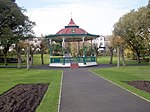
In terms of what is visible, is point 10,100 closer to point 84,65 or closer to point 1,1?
point 84,65

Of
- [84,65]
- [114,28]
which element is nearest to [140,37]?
Answer: [114,28]

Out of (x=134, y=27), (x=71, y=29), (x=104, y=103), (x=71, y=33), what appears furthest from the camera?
(x=71, y=29)

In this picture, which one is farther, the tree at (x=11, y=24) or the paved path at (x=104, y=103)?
the tree at (x=11, y=24)

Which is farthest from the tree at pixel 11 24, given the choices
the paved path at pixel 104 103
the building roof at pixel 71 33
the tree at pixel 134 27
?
the paved path at pixel 104 103

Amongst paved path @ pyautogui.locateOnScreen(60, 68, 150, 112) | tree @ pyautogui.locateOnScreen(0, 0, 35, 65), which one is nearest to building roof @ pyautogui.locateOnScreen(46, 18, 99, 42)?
tree @ pyautogui.locateOnScreen(0, 0, 35, 65)

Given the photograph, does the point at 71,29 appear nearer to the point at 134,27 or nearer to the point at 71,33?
the point at 71,33

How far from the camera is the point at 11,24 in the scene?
50469mm

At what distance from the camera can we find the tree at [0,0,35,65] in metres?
47.3

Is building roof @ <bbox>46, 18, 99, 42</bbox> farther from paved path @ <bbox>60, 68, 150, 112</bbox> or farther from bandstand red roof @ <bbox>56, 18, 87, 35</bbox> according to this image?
paved path @ <bbox>60, 68, 150, 112</bbox>

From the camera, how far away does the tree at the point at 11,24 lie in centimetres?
4731

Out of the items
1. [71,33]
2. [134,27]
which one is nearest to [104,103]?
[134,27]

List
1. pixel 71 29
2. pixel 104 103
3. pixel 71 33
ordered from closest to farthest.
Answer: pixel 104 103
pixel 71 33
pixel 71 29

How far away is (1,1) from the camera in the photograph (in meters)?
48.9

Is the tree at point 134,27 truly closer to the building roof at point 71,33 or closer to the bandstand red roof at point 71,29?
the building roof at point 71,33
